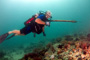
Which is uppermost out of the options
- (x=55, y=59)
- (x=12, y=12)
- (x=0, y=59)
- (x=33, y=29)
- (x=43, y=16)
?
(x=12, y=12)

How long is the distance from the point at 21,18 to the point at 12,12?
77.9ft

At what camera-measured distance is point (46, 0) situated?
156 meters

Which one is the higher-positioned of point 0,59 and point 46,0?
point 46,0

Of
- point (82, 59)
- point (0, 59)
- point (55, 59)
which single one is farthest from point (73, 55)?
point (0, 59)

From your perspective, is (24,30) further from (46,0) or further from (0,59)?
(46,0)

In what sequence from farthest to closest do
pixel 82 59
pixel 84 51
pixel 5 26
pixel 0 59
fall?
pixel 5 26, pixel 0 59, pixel 84 51, pixel 82 59

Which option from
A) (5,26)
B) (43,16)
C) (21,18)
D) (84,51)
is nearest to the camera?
(84,51)

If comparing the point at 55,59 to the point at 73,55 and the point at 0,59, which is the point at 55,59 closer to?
the point at 73,55

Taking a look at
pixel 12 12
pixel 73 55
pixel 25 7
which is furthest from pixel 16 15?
pixel 73 55

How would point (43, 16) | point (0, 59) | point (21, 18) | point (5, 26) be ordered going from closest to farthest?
point (43, 16), point (0, 59), point (5, 26), point (21, 18)

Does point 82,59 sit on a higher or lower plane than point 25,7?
lower

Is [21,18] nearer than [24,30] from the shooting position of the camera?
No

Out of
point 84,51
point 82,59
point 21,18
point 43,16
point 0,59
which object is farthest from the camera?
point 21,18

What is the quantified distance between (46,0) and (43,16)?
504ft
